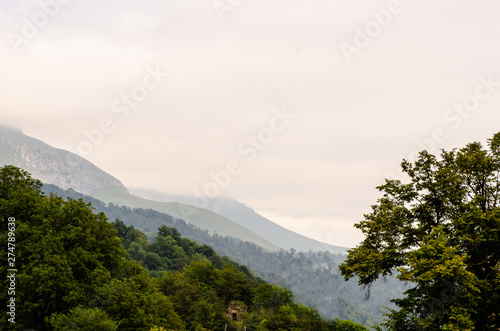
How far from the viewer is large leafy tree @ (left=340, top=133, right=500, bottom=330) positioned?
78.1 ft

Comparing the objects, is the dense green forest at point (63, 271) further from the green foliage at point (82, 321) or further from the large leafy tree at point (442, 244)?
Answer: the large leafy tree at point (442, 244)

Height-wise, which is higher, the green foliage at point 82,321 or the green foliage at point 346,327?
the green foliage at point 82,321

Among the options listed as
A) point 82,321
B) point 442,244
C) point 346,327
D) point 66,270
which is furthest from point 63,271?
point 346,327

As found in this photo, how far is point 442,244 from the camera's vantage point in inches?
949

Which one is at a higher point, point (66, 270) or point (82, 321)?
point (66, 270)

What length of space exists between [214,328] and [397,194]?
53545 mm

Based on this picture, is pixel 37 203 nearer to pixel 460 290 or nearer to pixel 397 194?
pixel 397 194

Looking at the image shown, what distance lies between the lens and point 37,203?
40625mm

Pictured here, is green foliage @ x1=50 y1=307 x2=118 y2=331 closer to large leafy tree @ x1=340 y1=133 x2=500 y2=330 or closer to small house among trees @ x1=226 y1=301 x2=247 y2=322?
large leafy tree @ x1=340 y1=133 x2=500 y2=330

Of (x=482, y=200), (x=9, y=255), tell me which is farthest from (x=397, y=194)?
(x=9, y=255)

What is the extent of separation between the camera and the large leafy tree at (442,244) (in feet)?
78.1

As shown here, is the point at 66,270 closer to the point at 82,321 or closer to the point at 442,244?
the point at 82,321

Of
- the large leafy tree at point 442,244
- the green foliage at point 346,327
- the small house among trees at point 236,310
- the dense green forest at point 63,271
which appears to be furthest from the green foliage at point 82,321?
the small house among trees at point 236,310

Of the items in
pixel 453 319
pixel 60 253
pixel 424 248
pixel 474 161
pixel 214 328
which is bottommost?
pixel 214 328
